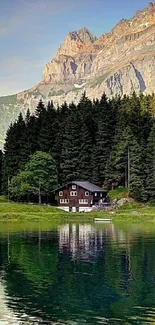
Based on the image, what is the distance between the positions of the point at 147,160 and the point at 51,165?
25.1 m

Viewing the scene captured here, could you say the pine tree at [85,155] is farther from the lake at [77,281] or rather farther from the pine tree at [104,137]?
the lake at [77,281]

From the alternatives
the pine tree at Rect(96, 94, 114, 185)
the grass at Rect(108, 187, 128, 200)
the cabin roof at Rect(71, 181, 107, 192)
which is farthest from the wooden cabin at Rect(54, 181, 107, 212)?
the pine tree at Rect(96, 94, 114, 185)

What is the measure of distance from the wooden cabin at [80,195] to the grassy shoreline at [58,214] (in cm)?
1725

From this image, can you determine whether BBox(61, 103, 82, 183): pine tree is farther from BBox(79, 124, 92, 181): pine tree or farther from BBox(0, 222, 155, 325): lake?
BBox(0, 222, 155, 325): lake

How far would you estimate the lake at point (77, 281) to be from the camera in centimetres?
3098

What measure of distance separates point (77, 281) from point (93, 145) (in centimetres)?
11528

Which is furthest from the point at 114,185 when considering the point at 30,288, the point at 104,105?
the point at 30,288

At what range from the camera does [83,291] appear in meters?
37.8

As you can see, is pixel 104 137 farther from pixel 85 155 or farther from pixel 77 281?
pixel 77 281

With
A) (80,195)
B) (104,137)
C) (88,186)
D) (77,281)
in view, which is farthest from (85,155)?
(77,281)

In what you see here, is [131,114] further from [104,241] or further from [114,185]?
[104,241]

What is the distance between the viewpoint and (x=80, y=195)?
146500 mm

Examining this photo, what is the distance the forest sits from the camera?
5571 inches

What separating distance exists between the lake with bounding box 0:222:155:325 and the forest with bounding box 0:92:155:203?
67632 millimetres
